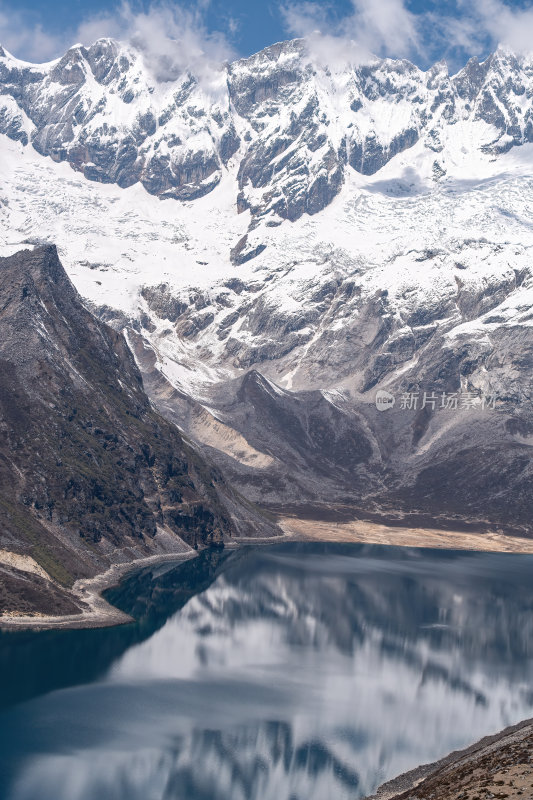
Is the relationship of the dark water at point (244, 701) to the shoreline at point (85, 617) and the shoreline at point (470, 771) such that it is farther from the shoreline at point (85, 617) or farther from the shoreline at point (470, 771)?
the shoreline at point (85, 617)

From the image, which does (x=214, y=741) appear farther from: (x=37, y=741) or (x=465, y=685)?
(x=465, y=685)

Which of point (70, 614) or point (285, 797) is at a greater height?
point (70, 614)

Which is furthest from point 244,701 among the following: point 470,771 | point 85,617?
point 85,617

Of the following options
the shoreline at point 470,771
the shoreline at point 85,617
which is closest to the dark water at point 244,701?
the shoreline at point 470,771

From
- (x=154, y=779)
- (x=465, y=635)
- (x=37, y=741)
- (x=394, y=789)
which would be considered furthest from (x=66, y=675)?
(x=465, y=635)

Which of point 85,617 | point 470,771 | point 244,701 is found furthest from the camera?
point 85,617

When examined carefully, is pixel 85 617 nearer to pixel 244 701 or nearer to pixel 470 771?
pixel 244 701

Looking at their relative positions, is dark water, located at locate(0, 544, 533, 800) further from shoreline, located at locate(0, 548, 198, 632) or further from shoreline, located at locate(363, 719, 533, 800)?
shoreline, located at locate(0, 548, 198, 632)

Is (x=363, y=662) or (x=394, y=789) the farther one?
(x=363, y=662)
